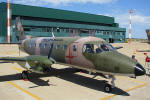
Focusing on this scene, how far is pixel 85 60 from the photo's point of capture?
1089 centimetres

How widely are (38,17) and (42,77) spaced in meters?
63.8

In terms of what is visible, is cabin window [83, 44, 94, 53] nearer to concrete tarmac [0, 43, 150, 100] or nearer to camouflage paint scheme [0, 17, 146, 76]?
camouflage paint scheme [0, 17, 146, 76]

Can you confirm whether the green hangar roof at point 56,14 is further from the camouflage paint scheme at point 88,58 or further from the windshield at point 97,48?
the windshield at point 97,48

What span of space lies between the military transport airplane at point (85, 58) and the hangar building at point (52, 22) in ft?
103

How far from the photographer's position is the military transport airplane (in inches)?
369

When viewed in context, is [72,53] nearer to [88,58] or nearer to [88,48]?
[88,48]

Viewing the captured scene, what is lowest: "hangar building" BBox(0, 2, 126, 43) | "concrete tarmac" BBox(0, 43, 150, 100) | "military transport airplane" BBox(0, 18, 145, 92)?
"concrete tarmac" BBox(0, 43, 150, 100)

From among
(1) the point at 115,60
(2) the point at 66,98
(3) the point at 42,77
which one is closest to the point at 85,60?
(1) the point at 115,60

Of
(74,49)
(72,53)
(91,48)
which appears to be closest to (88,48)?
(91,48)

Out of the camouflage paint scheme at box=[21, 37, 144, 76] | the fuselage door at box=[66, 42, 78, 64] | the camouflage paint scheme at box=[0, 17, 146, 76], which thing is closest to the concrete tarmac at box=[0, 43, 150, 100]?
the camouflage paint scheme at box=[0, 17, 146, 76]

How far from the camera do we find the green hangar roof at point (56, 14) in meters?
65.6

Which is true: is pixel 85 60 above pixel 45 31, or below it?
below

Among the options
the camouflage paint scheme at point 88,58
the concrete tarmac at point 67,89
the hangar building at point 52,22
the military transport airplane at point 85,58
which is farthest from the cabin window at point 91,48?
the hangar building at point 52,22

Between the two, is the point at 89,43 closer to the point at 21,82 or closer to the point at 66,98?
the point at 66,98
